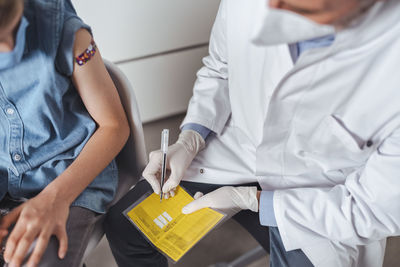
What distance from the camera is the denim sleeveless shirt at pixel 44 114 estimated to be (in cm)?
71

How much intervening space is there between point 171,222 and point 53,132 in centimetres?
35

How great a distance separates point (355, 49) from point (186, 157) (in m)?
0.50

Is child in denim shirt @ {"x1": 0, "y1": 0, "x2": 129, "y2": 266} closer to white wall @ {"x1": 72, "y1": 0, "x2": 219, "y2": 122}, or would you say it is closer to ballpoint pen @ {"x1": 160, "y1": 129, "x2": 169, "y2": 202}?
ballpoint pen @ {"x1": 160, "y1": 129, "x2": 169, "y2": 202}

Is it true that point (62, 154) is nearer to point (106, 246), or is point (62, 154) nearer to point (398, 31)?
point (106, 246)

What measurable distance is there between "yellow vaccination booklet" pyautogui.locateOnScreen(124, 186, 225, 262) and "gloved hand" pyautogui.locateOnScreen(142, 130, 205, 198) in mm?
34

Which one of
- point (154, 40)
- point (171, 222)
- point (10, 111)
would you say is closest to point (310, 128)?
point (171, 222)

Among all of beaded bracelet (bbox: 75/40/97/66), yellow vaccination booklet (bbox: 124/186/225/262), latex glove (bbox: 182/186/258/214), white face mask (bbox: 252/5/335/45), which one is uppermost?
white face mask (bbox: 252/5/335/45)

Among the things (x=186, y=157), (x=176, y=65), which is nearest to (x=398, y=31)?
(x=186, y=157)

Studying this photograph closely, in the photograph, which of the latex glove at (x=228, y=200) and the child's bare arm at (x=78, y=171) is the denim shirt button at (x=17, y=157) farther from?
the latex glove at (x=228, y=200)

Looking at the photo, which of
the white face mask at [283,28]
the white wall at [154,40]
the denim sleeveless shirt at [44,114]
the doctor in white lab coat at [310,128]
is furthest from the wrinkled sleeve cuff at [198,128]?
the white wall at [154,40]

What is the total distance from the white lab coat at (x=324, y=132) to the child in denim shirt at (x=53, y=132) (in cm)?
32

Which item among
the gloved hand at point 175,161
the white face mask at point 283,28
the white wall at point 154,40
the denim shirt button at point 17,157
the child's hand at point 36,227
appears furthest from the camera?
the white wall at point 154,40

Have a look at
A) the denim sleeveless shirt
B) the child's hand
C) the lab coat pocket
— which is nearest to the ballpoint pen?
the denim sleeveless shirt

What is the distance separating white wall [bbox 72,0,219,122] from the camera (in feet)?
4.42
